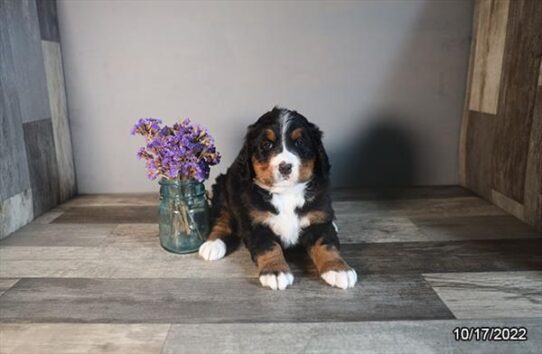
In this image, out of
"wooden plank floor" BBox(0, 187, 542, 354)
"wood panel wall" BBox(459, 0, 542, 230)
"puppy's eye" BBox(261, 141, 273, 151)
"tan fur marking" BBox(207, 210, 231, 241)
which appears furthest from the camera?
"wood panel wall" BBox(459, 0, 542, 230)

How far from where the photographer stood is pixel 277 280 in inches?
53.6

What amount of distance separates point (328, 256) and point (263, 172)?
35cm

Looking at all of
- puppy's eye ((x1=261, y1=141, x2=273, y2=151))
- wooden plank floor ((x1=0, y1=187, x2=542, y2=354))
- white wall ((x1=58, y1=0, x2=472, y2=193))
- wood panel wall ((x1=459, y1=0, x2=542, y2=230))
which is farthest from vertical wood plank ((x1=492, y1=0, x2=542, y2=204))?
puppy's eye ((x1=261, y1=141, x2=273, y2=151))

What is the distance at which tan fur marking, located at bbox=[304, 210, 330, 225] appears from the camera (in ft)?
5.04

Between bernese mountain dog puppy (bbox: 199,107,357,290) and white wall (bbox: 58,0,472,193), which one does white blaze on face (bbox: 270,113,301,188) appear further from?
white wall (bbox: 58,0,472,193)

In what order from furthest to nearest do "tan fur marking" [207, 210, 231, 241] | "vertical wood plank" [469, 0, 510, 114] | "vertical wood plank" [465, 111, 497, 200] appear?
"vertical wood plank" [465, 111, 497, 200], "vertical wood plank" [469, 0, 510, 114], "tan fur marking" [207, 210, 231, 241]

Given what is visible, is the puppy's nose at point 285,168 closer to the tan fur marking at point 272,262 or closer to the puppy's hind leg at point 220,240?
the tan fur marking at point 272,262

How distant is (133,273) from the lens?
1.50 metres

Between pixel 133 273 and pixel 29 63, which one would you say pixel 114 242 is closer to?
pixel 133 273

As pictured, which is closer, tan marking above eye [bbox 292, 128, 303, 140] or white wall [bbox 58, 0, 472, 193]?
tan marking above eye [bbox 292, 128, 303, 140]

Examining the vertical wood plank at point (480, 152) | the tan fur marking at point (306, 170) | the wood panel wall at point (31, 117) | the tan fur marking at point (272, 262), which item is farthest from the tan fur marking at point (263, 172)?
the vertical wood plank at point (480, 152)

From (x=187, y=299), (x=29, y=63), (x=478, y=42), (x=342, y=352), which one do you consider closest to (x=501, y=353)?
(x=342, y=352)

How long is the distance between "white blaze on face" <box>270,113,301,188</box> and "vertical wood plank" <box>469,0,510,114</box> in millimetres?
1240

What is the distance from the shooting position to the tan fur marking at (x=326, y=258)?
4.62ft
